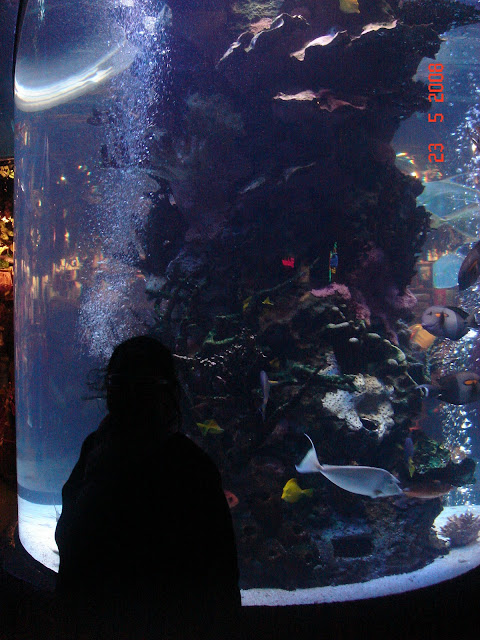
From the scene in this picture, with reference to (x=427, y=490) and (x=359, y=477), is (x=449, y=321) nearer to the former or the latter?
(x=427, y=490)

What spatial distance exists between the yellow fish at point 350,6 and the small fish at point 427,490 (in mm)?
5073

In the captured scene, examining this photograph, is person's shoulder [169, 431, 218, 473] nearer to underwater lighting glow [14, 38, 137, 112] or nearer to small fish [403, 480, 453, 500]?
small fish [403, 480, 453, 500]

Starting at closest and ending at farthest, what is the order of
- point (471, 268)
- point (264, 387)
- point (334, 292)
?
point (264, 387) < point (471, 268) < point (334, 292)

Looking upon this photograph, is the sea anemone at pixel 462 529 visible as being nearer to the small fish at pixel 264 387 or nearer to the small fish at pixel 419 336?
the small fish at pixel 419 336

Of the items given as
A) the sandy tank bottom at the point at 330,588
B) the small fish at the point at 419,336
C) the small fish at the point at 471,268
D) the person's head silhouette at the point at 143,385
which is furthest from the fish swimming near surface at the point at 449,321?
the person's head silhouette at the point at 143,385

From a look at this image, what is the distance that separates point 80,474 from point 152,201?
4371mm

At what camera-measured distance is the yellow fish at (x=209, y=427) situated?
342cm

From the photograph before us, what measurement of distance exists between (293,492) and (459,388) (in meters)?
1.59

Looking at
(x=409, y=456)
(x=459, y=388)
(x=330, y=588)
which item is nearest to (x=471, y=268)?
(x=459, y=388)

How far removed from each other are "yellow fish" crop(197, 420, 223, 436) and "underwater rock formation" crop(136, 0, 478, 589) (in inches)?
2.7

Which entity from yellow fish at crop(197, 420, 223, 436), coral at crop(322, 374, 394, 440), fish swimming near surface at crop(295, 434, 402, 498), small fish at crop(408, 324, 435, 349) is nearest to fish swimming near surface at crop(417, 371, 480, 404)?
coral at crop(322, 374, 394, 440)

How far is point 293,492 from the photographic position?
3133 millimetres

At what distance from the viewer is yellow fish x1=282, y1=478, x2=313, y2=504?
10.2 feet

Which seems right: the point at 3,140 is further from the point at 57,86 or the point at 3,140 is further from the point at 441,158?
the point at 441,158
